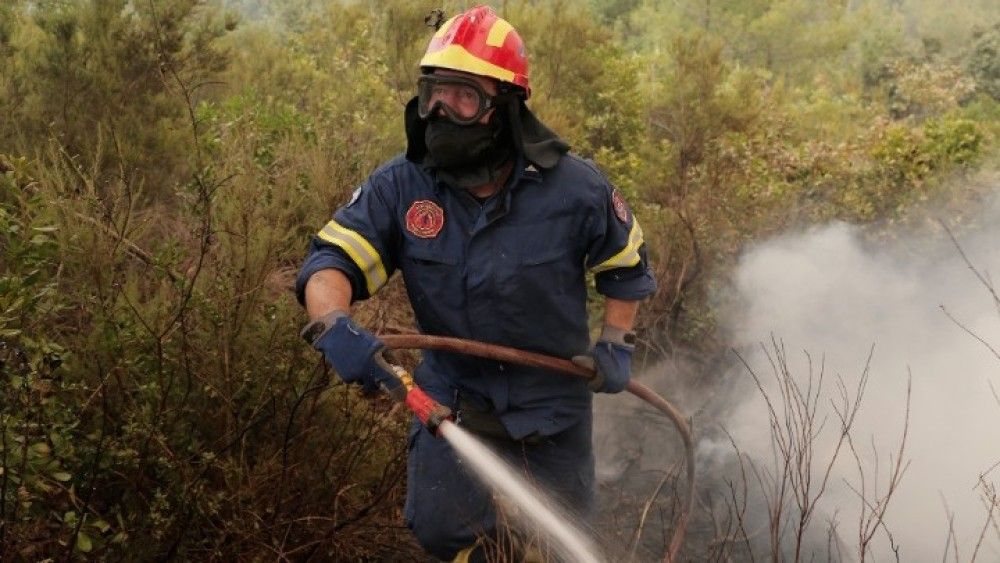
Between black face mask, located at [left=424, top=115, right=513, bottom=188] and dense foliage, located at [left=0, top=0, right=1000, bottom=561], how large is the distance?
79 centimetres

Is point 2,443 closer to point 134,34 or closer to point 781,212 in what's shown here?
point 134,34

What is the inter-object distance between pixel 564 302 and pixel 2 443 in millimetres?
1706

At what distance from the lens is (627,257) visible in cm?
332

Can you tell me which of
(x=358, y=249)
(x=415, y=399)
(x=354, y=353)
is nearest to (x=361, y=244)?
(x=358, y=249)

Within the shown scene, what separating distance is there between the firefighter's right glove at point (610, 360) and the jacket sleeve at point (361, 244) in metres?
0.72

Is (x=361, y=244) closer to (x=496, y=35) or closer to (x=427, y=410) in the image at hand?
(x=427, y=410)

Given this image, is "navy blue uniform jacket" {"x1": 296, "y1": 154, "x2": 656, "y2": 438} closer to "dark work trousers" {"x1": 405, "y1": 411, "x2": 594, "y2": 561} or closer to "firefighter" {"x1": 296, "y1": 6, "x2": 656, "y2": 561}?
"firefighter" {"x1": 296, "y1": 6, "x2": 656, "y2": 561}

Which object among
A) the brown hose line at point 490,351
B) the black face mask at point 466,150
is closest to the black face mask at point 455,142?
the black face mask at point 466,150

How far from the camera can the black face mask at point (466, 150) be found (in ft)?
9.98

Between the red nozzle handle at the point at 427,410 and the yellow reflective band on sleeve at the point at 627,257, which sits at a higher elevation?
the yellow reflective band on sleeve at the point at 627,257

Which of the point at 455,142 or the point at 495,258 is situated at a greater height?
the point at 455,142

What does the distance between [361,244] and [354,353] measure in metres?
0.48

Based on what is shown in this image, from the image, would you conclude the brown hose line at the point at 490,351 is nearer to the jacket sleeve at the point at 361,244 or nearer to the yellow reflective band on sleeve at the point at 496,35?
the jacket sleeve at the point at 361,244

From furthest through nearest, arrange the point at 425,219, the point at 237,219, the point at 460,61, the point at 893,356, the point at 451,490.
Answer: the point at 893,356 → the point at 237,219 → the point at 451,490 → the point at 425,219 → the point at 460,61
